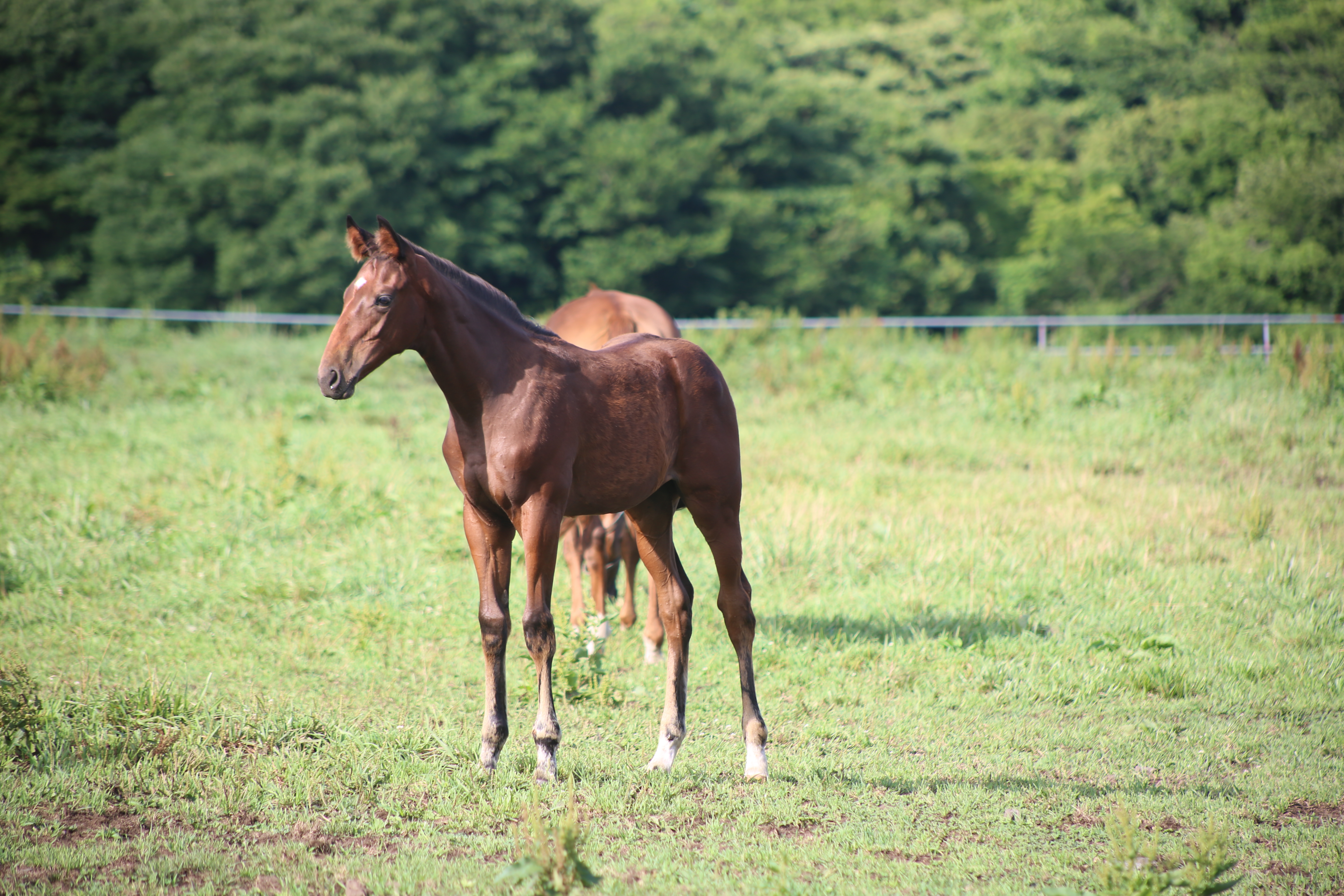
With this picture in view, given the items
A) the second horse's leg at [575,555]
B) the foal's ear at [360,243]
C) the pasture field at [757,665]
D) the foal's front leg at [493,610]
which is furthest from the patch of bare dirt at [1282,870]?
the second horse's leg at [575,555]

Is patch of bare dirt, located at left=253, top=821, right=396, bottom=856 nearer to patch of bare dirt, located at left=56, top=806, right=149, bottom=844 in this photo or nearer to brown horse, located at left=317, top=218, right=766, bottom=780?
patch of bare dirt, located at left=56, top=806, right=149, bottom=844

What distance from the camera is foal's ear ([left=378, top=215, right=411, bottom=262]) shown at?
155 inches

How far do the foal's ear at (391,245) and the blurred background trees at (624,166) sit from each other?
24616mm

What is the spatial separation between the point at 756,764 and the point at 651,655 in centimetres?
187

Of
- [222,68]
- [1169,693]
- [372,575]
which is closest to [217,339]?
[372,575]

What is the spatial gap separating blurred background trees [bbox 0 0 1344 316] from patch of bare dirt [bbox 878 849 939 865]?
25.8 m

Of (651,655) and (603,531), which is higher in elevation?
(603,531)

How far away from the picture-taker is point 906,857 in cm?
381

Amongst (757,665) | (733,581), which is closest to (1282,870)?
(733,581)

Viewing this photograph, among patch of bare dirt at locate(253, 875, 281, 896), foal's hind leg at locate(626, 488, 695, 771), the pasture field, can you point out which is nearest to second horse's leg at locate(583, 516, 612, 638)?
the pasture field

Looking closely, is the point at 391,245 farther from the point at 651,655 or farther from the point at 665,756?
the point at 651,655

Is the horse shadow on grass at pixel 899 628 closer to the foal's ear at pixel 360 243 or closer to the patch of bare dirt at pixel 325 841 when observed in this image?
the patch of bare dirt at pixel 325 841

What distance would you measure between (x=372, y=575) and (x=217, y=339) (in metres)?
11.9

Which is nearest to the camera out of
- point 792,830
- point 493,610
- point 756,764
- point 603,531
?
point 792,830
